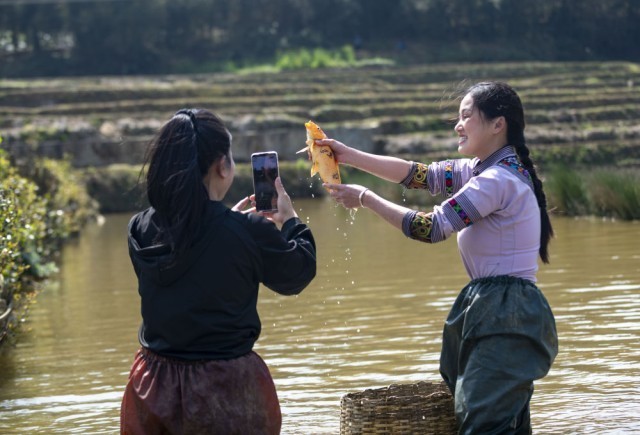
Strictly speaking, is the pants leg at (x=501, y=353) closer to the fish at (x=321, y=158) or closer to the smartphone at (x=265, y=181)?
the fish at (x=321, y=158)

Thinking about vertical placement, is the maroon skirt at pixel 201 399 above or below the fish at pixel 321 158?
below

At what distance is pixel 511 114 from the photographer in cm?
514

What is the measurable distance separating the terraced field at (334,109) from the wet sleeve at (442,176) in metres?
23.1

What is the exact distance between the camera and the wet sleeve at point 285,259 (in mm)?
4273

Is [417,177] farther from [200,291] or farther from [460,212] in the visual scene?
[200,291]

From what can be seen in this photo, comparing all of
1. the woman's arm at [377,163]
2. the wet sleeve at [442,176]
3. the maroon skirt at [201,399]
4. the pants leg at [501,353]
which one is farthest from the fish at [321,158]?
the maroon skirt at [201,399]

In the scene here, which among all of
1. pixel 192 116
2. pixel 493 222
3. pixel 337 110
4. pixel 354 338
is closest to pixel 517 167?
pixel 493 222

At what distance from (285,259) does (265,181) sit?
40cm

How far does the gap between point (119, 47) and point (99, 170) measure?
3435cm

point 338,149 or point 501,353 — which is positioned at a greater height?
point 338,149

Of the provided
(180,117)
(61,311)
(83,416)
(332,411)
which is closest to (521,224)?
(180,117)

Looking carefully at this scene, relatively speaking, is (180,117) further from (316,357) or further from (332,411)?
(316,357)

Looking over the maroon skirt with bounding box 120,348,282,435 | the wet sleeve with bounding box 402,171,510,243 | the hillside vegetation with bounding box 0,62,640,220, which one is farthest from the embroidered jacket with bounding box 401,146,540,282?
the hillside vegetation with bounding box 0,62,640,220

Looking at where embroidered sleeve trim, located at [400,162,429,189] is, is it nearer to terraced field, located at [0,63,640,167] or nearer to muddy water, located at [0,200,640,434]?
muddy water, located at [0,200,640,434]
